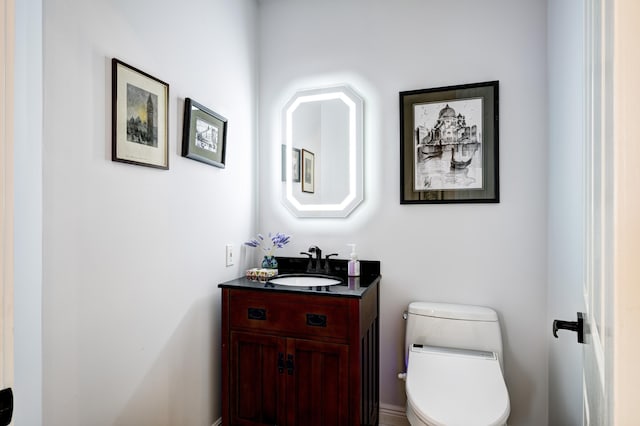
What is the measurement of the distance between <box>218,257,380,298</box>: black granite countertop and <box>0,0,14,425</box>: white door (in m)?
1.23

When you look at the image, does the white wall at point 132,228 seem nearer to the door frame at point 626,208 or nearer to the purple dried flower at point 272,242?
the purple dried flower at point 272,242

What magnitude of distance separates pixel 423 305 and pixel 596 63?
5.15ft

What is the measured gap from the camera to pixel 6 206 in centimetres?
59

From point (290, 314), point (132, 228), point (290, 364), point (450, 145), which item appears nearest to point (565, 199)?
point (450, 145)

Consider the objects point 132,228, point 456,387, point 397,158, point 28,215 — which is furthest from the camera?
point 397,158

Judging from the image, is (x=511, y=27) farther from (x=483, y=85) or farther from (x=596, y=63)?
(x=596, y=63)

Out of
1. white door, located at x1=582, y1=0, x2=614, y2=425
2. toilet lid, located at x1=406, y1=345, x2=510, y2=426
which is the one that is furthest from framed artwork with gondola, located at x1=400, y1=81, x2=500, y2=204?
white door, located at x1=582, y1=0, x2=614, y2=425

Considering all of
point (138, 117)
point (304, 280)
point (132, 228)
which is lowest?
point (304, 280)

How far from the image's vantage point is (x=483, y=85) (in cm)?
197

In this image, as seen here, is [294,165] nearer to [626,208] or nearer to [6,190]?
[6,190]

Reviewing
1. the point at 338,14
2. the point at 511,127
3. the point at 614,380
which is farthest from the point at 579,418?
the point at 338,14

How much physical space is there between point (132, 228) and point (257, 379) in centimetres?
99

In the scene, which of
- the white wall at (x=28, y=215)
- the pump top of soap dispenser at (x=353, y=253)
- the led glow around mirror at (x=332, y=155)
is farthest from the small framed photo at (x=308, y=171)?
the white wall at (x=28, y=215)

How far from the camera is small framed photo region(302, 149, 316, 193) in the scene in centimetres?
233
